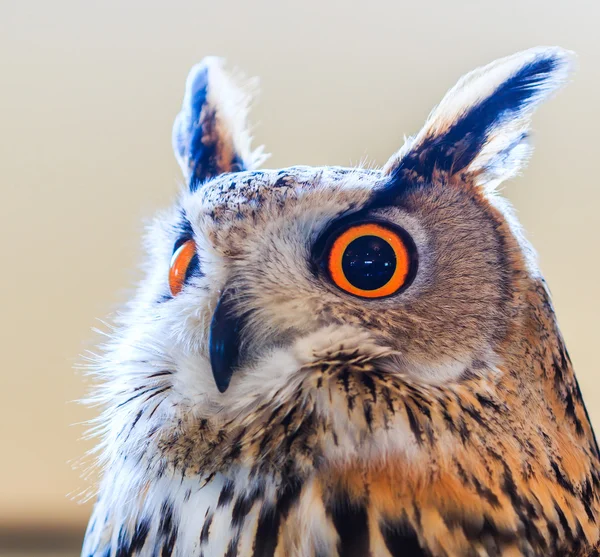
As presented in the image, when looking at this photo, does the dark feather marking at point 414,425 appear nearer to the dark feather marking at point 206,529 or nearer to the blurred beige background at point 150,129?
the dark feather marking at point 206,529

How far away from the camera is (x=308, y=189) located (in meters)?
0.55

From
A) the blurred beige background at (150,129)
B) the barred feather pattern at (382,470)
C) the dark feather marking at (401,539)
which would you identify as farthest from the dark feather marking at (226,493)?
the blurred beige background at (150,129)

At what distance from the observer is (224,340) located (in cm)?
52

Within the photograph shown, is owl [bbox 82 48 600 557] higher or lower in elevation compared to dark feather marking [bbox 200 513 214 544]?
higher

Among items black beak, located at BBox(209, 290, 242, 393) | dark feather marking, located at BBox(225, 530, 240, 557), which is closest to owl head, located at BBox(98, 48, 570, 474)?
black beak, located at BBox(209, 290, 242, 393)

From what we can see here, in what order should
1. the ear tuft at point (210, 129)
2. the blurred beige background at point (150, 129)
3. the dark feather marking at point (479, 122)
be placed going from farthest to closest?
the blurred beige background at point (150, 129) < the ear tuft at point (210, 129) < the dark feather marking at point (479, 122)

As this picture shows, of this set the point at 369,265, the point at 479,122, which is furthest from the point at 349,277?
the point at 479,122

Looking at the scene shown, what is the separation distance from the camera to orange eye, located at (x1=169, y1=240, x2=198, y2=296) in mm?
604

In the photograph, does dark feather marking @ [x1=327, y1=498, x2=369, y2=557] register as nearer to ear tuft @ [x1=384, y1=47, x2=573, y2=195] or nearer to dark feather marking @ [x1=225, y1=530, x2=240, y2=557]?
dark feather marking @ [x1=225, y1=530, x2=240, y2=557]

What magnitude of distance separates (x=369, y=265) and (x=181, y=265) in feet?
0.71

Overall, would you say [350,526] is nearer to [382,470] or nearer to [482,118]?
[382,470]

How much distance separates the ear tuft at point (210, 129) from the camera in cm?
74

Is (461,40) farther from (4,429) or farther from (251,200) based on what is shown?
(4,429)

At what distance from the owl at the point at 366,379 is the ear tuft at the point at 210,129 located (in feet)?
0.50
